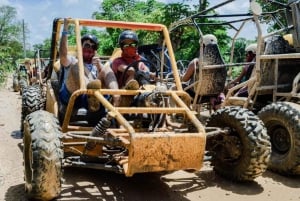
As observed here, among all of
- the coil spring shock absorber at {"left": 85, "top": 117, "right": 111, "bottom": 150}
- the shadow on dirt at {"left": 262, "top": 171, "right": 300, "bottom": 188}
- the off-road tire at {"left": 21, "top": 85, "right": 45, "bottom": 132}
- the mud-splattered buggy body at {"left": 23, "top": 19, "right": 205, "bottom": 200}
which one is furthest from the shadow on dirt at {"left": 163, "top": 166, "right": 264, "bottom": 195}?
the off-road tire at {"left": 21, "top": 85, "right": 45, "bottom": 132}

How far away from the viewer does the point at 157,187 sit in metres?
5.00

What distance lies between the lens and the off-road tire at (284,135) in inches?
215

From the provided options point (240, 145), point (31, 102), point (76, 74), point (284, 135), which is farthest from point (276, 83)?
point (31, 102)

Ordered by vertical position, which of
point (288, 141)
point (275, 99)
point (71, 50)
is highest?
point (71, 50)

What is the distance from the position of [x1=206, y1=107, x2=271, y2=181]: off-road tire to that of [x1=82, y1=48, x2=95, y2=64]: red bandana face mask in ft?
5.55

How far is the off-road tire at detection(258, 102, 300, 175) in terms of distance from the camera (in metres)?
5.45

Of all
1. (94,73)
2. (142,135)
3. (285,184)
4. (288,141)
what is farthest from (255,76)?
(142,135)

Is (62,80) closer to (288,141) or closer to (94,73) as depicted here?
(94,73)

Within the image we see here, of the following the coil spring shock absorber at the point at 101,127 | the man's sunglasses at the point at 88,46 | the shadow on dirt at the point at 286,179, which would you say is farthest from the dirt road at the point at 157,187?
the man's sunglasses at the point at 88,46

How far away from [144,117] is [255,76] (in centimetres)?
217

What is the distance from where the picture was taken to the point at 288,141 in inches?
226

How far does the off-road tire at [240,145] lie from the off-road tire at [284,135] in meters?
0.75

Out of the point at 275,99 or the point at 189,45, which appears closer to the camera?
the point at 275,99

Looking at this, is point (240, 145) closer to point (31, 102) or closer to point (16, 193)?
point (16, 193)
